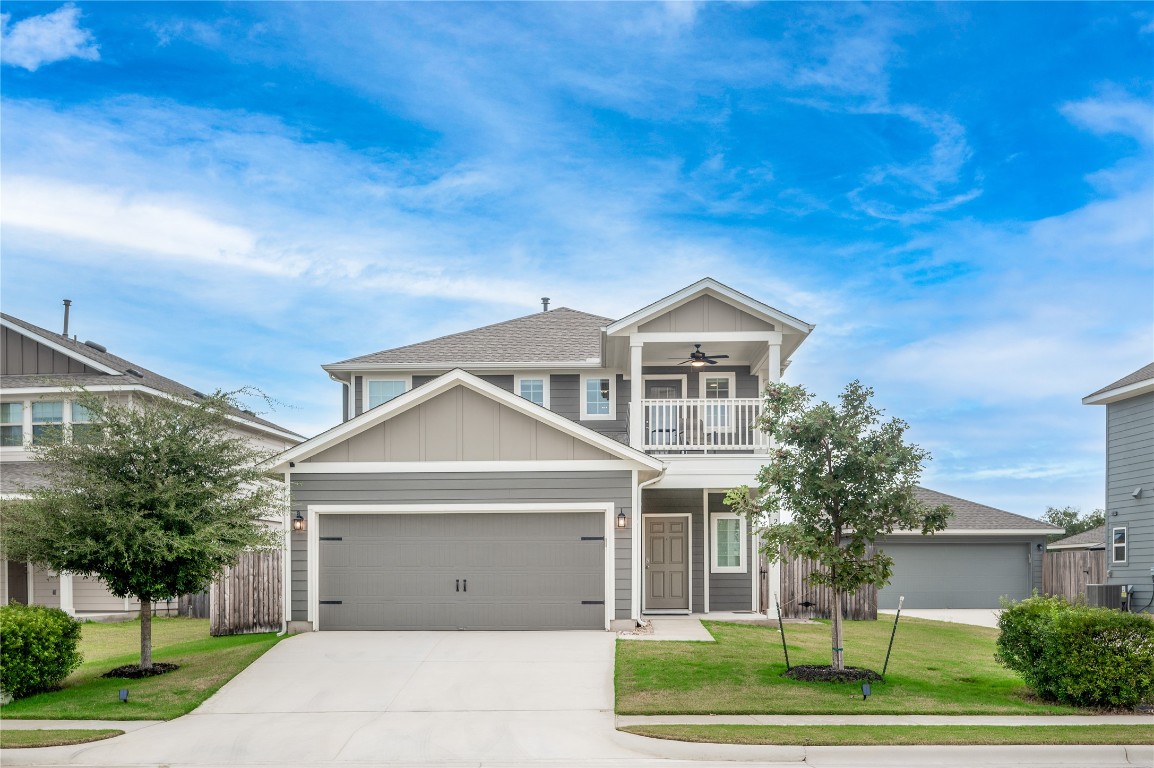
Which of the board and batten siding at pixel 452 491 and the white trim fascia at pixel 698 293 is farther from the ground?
the white trim fascia at pixel 698 293

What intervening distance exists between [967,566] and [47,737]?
2393cm

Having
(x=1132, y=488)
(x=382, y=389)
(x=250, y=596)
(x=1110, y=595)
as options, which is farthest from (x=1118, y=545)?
(x=250, y=596)

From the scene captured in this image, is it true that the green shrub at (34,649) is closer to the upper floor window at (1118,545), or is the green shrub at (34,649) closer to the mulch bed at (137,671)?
the mulch bed at (137,671)

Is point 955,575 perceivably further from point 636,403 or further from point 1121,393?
point 636,403

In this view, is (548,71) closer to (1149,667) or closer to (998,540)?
(1149,667)

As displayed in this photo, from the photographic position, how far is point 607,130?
20.0m

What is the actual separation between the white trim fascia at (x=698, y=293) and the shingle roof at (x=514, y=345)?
2.93 meters

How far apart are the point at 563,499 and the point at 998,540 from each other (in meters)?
16.9

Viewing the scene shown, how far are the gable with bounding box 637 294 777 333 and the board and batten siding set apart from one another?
3.81m

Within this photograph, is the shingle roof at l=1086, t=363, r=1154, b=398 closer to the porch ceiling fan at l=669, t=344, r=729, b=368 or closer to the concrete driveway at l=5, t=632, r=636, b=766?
the porch ceiling fan at l=669, t=344, r=729, b=368

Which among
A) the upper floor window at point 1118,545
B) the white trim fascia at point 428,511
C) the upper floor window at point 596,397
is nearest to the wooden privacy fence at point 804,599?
the white trim fascia at point 428,511

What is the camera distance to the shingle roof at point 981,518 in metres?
26.3

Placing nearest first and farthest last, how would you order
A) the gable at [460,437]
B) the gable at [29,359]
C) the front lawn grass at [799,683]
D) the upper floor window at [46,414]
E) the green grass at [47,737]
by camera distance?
the green grass at [47,737], the front lawn grass at [799,683], the gable at [460,437], the upper floor window at [46,414], the gable at [29,359]

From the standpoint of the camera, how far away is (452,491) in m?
15.5
